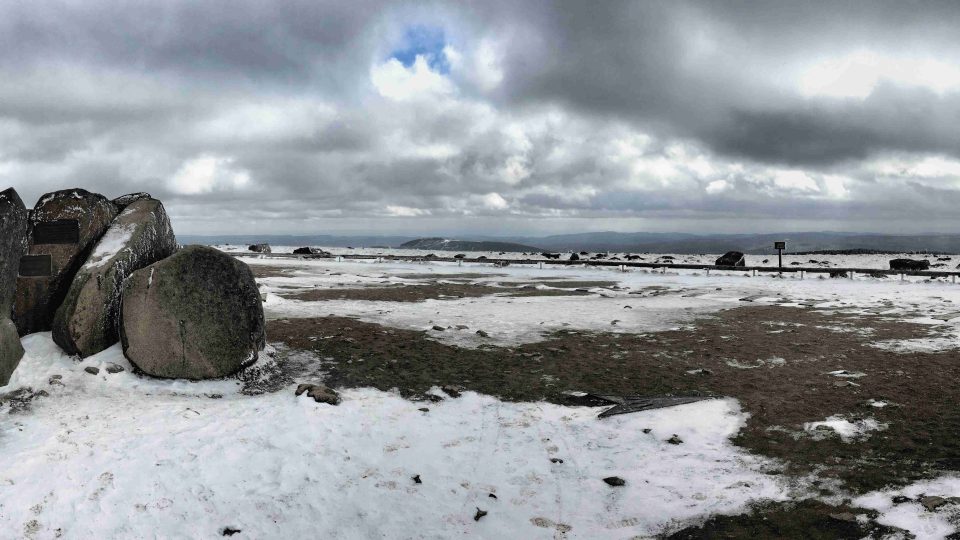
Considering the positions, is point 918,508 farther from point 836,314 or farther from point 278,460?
point 836,314

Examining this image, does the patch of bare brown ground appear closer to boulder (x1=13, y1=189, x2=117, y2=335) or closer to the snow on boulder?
boulder (x1=13, y1=189, x2=117, y2=335)

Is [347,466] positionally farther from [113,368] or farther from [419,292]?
[419,292]

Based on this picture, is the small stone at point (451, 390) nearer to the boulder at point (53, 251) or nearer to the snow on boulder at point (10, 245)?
the snow on boulder at point (10, 245)

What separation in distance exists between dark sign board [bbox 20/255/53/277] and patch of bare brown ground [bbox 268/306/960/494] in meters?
4.69

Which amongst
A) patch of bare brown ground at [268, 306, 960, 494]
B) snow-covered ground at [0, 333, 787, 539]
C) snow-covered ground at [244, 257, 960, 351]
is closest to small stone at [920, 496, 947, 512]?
patch of bare brown ground at [268, 306, 960, 494]

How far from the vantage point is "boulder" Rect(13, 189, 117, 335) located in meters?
10.4

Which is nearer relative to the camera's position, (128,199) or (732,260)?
(128,199)

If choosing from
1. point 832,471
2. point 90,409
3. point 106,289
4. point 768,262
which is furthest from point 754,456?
point 768,262

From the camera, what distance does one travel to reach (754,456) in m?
6.59

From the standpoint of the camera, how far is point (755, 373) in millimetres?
10289

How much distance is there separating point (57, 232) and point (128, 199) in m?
1.84

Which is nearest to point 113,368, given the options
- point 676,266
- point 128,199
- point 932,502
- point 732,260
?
point 128,199

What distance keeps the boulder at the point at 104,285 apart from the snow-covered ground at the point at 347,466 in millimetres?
947

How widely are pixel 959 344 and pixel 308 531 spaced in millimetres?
14232
